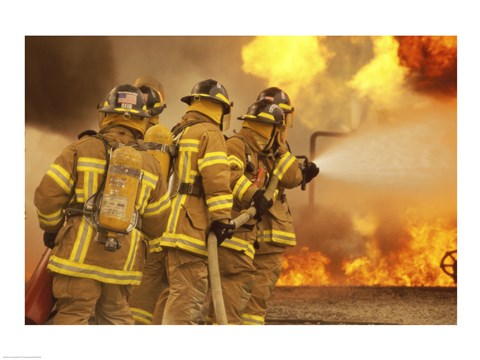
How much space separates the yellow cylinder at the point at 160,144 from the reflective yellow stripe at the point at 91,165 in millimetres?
886

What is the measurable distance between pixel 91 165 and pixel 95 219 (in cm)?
37

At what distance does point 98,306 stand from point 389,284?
5.19 m

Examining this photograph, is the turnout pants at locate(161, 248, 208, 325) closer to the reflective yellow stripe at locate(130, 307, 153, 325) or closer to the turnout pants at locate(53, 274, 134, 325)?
the reflective yellow stripe at locate(130, 307, 153, 325)

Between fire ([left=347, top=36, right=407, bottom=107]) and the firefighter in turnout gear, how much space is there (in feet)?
8.43

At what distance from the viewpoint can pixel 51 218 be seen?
666cm

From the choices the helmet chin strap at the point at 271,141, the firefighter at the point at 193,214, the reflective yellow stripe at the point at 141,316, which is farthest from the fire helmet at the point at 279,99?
the reflective yellow stripe at the point at 141,316

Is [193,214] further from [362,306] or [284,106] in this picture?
[362,306]

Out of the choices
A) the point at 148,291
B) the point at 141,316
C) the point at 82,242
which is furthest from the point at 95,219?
the point at 141,316

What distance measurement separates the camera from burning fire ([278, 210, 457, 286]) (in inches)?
438

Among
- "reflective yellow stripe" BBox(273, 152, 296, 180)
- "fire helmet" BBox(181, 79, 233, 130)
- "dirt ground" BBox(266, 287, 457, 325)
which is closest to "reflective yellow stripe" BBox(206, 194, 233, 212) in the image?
"fire helmet" BBox(181, 79, 233, 130)

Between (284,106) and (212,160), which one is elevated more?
(284,106)

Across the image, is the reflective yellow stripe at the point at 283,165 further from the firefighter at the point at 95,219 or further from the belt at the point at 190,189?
the firefighter at the point at 95,219

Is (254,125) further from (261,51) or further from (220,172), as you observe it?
(261,51)
